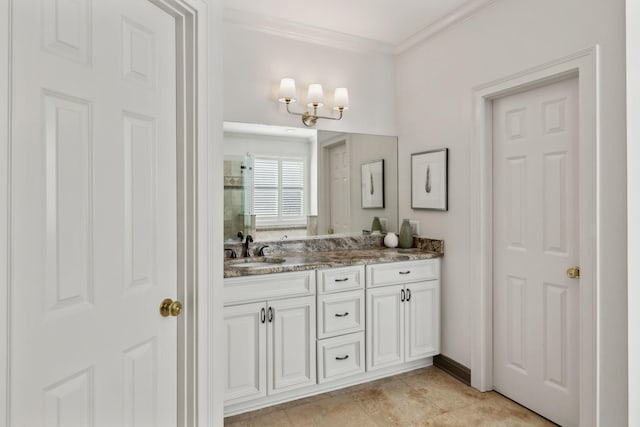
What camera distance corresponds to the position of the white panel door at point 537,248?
2.07 m

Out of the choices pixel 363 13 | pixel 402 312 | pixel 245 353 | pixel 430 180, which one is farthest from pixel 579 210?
pixel 245 353

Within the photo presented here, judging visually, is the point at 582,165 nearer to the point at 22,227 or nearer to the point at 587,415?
the point at 587,415

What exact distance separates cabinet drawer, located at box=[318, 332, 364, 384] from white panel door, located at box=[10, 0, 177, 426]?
113cm

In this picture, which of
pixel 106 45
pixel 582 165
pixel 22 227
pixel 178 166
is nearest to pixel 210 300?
pixel 178 166

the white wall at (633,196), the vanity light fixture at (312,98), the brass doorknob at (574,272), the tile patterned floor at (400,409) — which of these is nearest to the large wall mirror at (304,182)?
the vanity light fixture at (312,98)

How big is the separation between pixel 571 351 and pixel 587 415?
311 mm

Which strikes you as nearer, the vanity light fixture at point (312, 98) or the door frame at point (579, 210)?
the door frame at point (579, 210)

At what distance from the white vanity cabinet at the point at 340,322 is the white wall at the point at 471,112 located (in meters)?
0.73

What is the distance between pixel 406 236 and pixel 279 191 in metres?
1.06

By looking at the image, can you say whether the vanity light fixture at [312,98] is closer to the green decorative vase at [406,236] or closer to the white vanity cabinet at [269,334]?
the green decorative vase at [406,236]

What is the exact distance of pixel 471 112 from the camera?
8.34 ft

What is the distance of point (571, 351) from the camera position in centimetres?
208

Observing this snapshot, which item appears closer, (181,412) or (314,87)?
(181,412)

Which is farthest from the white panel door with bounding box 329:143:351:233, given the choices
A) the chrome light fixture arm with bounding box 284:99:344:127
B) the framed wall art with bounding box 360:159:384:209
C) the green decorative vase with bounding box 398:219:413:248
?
the green decorative vase with bounding box 398:219:413:248
